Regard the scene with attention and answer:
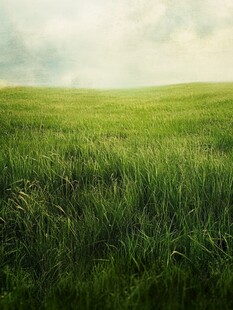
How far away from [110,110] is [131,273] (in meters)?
5.64

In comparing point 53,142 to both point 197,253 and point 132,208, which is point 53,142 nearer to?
point 132,208

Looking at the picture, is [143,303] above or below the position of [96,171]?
below

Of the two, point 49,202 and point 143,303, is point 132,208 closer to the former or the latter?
point 49,202

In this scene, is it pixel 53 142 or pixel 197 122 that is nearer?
→ pixel 53 142

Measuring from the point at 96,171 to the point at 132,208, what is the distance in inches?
24.7

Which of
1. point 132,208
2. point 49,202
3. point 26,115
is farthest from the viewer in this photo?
point 26,115

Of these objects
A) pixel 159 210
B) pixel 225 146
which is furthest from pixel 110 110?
pixel 159 210

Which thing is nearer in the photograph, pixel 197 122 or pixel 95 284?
pixel 95 284

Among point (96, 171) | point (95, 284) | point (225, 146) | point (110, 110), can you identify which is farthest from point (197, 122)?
point (95, 284)

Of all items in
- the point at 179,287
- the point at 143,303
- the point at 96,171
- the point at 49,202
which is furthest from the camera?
the point at 96,171

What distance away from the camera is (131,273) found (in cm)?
155

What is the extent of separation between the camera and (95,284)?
1.46m

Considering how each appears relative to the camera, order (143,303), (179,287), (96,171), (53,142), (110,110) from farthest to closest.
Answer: (110,110), (53,142), (96,171), (179,287), (143,303)

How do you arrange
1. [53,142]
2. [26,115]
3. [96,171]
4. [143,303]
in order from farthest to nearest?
[26,115] < [53,142] < [96,171] < [143,303]
